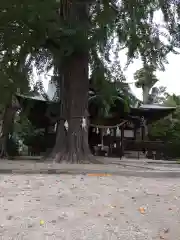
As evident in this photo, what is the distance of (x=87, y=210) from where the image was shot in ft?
21.0

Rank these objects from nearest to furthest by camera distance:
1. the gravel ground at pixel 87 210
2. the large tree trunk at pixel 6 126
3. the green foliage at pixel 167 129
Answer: the gravel ground at pixel 87 210
the large tree trunk at pixel 6 126
the green foliage at pixel 167 129

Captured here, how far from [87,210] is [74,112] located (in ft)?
34.7

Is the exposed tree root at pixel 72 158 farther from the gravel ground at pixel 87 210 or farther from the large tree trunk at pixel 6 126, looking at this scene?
the gravel ground at pixel 87 210

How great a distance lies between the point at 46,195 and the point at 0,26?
30.1ft

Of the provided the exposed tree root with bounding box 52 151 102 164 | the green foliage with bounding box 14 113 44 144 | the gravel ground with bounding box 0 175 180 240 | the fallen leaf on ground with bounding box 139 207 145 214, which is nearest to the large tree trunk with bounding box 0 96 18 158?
the green foliage with bounding box 14 113 44 144

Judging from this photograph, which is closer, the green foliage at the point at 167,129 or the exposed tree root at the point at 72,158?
the exposed tree root at the point at 72,158

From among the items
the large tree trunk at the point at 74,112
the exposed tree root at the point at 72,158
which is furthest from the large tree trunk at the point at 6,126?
the exposed tree root at the point at 72,158

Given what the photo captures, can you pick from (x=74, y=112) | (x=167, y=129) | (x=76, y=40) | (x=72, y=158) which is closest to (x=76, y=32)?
(x=76, y=40)

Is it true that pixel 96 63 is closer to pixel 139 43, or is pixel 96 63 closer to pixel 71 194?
pixel 139 43

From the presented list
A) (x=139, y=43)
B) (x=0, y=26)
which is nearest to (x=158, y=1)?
(x=139, y=43)

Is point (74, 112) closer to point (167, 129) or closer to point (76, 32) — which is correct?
point (76, 32)

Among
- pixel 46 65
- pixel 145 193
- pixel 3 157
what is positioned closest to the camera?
pixel 145 193

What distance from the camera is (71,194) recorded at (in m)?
7.66

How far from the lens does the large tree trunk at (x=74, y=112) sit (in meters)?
16.4
